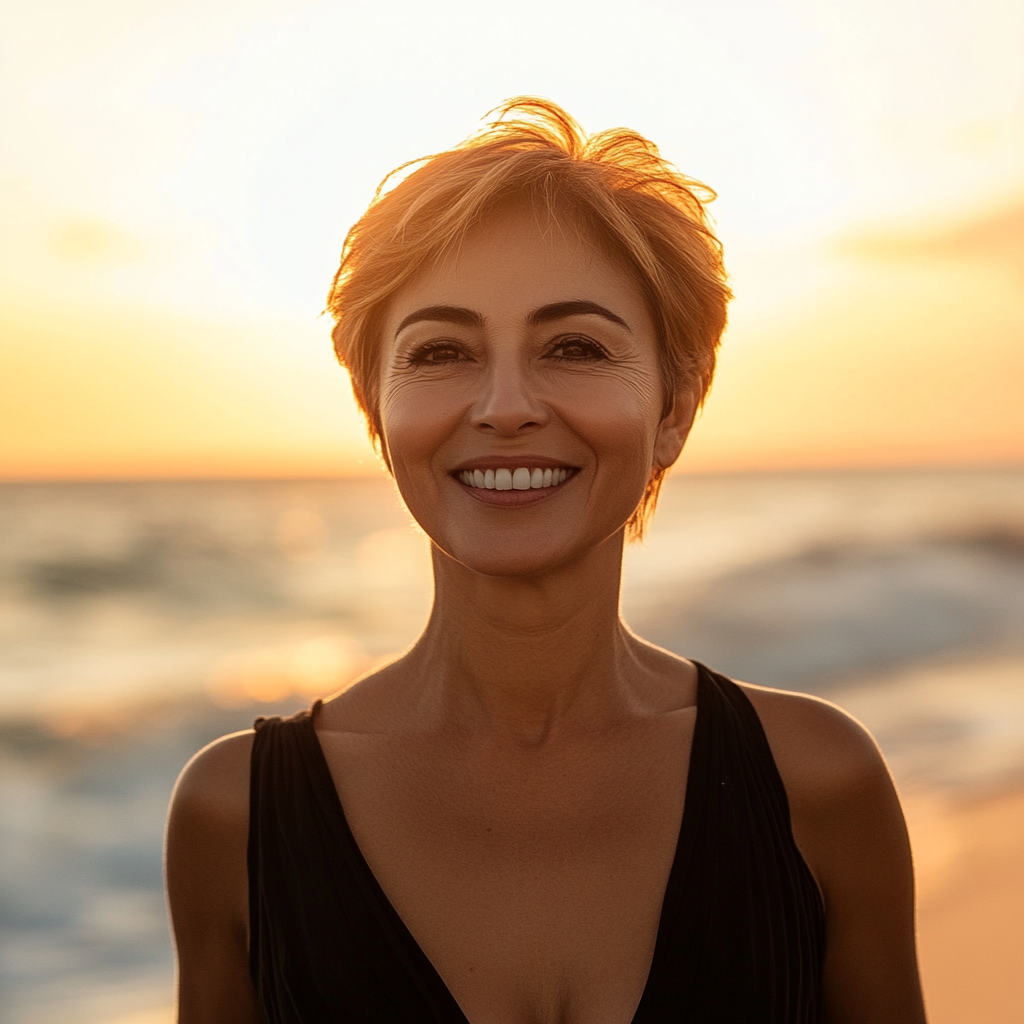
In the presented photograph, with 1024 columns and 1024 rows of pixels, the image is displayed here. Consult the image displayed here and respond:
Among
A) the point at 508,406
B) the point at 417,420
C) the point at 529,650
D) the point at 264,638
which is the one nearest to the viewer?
the point at 508,406

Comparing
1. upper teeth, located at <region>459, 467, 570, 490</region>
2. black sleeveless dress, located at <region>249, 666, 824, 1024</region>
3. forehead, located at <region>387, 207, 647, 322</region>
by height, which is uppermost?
forehead, located at <region>387, 207, 647, 322</region>

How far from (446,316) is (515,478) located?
37cm

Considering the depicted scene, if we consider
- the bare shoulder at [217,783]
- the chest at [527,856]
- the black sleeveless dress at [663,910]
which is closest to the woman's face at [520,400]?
the chest at [527,856]

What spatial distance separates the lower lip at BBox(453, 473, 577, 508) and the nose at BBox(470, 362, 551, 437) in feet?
0.40

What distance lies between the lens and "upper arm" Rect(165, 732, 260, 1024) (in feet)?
8.93

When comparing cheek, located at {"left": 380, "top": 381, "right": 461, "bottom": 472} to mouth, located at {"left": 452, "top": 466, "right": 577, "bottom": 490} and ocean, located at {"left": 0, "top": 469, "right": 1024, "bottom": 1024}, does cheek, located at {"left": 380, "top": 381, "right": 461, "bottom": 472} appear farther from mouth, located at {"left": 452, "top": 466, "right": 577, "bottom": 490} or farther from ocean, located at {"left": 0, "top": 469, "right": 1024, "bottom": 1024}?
ocean, located at {"left": 0, "top": 469, "right": 1024, "bottom": 1024}

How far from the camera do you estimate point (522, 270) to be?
8.25ft

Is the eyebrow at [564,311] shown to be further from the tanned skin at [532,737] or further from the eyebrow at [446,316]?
the eyebrow at [446,316]

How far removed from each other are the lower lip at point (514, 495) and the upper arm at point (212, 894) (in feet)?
2.93

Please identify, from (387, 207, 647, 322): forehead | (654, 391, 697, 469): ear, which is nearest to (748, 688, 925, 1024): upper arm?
(654, 391, 697, 469): ear

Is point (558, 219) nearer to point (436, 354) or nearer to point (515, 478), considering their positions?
point (436, 354)

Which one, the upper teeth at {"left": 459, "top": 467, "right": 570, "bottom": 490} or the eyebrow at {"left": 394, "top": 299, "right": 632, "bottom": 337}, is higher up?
the eyebrow at {"left": 394, "top": 299, "right": 632, "bottom": 337}

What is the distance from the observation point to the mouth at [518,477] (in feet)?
8.04

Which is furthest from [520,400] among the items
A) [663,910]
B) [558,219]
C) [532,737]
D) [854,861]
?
[854,861]
